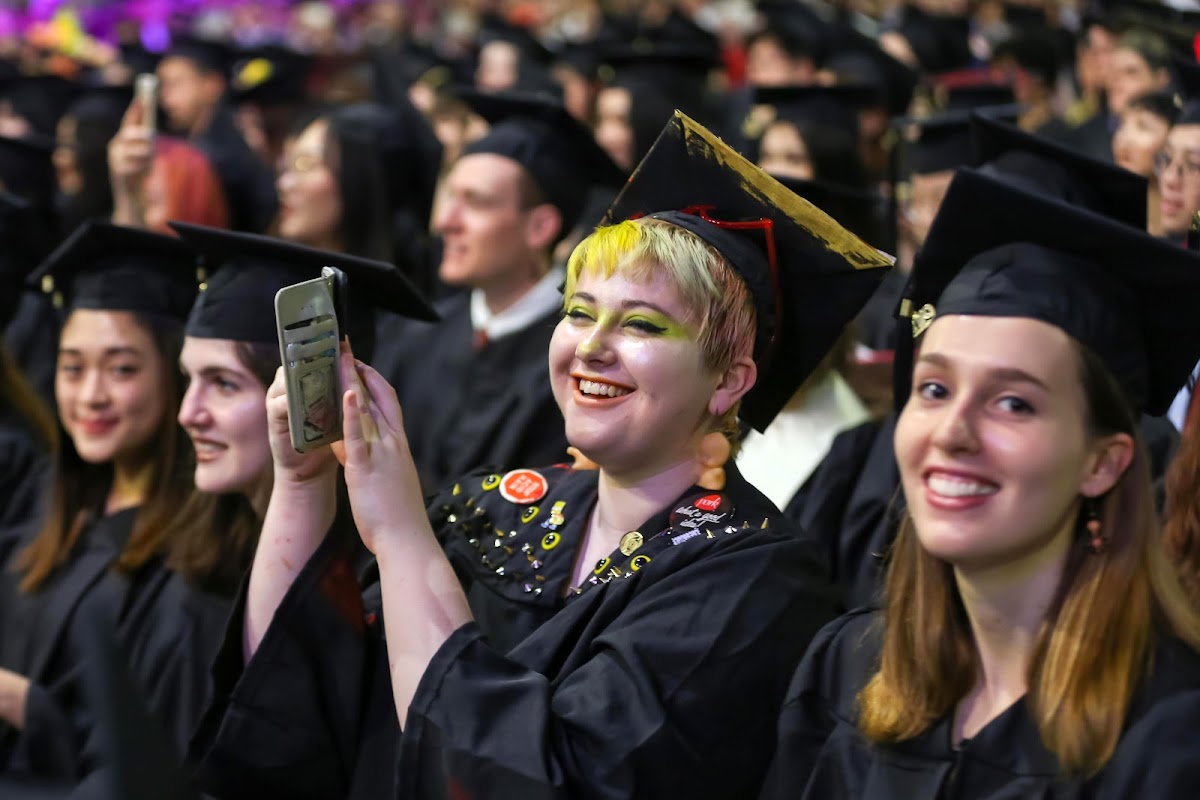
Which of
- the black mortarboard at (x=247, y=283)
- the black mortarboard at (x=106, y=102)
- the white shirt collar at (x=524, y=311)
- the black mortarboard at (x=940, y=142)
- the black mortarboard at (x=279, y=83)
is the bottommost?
the black mortarboard at (x=247, y=283)

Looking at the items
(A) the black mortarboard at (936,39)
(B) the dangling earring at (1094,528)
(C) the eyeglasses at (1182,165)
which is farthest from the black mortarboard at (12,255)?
(A) the black mortarboard at (936,39)

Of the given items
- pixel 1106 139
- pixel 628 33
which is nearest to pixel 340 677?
pixel 1106 139

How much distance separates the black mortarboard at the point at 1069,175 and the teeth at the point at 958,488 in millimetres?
1080

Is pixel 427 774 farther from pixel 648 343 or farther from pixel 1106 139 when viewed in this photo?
pixel 1106 139

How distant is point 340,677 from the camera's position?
296 cm

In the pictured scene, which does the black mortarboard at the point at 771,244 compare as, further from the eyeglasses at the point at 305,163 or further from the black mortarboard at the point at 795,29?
the black mortarboard at the point at 795,29

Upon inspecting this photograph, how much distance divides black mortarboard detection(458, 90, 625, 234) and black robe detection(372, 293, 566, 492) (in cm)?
46

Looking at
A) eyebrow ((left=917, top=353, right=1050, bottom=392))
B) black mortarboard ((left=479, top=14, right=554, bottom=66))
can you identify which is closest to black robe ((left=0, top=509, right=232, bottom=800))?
eyebrow ((left=917, top=353, right=1050, bottom=392))

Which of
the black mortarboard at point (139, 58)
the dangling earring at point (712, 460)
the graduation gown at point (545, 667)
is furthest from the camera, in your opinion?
the black mortarboard at point (139, 58)

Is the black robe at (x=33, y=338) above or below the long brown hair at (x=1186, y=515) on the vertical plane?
above

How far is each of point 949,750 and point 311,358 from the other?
3.84 ft

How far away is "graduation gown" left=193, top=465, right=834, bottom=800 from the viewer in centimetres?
250

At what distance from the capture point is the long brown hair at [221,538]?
11.7ft

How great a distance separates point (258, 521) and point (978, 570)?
184 cm
